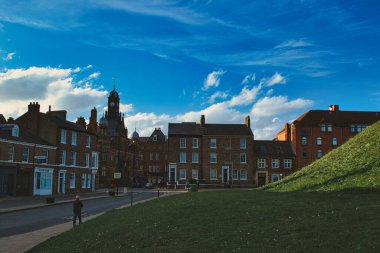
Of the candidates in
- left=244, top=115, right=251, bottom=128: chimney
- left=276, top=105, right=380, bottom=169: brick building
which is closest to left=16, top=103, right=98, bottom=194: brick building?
left=244, top=115, right=251, bottom=128: chimney

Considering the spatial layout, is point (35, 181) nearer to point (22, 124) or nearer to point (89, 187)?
point (22, 124)

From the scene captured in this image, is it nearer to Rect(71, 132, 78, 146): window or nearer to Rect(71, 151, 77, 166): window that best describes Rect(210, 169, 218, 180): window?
Rect(71, 151, 77, 166): window

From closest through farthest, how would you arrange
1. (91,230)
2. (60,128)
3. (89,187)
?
(91,230)
(60,128)
(89,187)

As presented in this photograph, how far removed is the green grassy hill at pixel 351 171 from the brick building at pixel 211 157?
42.9m

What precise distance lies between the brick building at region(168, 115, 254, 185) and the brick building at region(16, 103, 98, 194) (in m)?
16.5

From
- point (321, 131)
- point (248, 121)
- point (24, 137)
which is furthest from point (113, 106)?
point (24, 137)

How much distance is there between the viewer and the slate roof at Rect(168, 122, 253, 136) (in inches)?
3039

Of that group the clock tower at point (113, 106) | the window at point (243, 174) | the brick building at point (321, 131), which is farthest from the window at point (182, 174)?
the clock tower at point (113, 106)

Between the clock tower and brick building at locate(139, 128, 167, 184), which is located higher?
the clock tower

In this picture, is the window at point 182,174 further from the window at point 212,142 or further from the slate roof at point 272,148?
the slate roof at point 272,148

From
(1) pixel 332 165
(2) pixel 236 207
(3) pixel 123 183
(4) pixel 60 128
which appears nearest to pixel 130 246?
(2) pixel 236 207

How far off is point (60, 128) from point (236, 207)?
45.3 m

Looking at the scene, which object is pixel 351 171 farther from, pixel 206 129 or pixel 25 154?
pixel 206 129

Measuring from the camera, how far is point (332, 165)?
2986 centimetres
